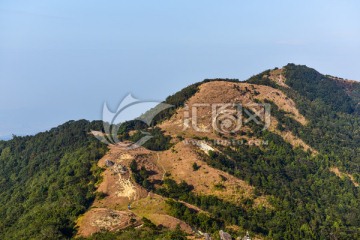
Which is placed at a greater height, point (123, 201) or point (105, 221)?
point (123, 201)

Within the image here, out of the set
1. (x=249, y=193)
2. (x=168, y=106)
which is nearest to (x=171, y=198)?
(x=249, y=193)

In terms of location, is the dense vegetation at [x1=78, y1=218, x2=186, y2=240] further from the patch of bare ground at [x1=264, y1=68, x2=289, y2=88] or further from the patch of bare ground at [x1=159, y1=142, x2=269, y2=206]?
the patch of bare ground at [x1=264, y1=68, x2=289, y2=88]

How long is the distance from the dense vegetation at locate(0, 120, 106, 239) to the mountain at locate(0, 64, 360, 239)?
1.05 feet

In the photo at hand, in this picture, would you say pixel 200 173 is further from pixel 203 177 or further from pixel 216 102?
pixel 216 102

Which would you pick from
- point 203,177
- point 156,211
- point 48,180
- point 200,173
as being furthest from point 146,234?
point 48,180

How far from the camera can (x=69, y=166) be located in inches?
3447

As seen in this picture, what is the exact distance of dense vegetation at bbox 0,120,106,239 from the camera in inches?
2623

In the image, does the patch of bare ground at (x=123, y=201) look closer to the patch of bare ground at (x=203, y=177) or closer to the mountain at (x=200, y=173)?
the mountain at (x=200, y=173)

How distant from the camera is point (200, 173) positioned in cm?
7900

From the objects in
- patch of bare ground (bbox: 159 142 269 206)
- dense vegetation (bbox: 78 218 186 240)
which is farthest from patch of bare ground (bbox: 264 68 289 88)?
dense vegetation (bbox: 78 218 186 240)

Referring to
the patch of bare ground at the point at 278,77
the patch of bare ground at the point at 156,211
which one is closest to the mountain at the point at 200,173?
the patch of bare ground at the point at 156,211

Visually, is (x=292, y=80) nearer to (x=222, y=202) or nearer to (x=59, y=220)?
(x=222, y=202)

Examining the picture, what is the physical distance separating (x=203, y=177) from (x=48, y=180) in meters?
32.2

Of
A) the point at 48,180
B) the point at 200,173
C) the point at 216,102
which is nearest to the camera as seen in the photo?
the point at 200,173
